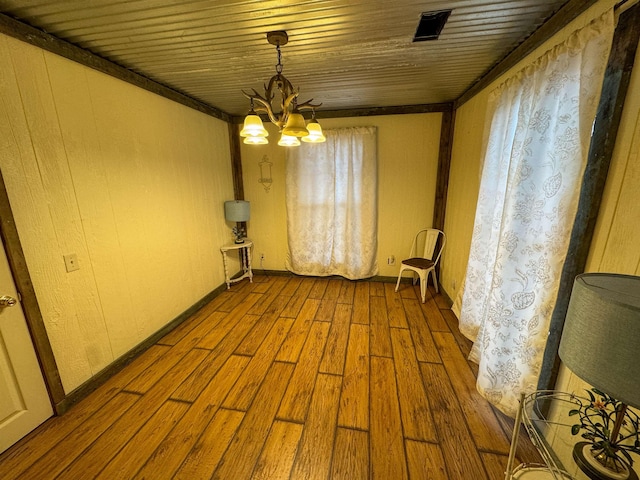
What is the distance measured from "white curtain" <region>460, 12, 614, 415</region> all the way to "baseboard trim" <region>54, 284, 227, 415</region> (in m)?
2.85

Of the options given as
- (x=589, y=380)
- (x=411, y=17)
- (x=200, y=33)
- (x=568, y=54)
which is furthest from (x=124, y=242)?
(x=568, y=54)

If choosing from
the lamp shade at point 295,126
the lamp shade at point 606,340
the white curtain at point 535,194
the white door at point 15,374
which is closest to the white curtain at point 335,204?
the white curtain at point 535,194

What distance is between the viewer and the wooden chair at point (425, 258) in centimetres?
319

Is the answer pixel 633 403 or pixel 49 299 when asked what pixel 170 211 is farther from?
pixel 633 403

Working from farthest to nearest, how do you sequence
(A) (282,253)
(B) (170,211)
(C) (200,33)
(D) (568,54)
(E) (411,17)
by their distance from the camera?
(A) (282,253), (B) (170,211), (C) (200,33), (E) (411,17), (D) (568,54)

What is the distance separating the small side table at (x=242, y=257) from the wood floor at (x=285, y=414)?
1048mm

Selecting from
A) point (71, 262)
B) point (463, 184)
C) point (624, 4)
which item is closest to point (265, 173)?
point (71, 262)

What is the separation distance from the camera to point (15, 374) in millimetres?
1511

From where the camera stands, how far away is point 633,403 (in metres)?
0.57

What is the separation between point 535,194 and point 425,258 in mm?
2222

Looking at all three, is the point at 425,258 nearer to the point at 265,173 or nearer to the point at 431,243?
the point at 431,243

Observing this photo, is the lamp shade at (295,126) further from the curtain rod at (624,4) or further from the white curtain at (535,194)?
the curtain rod at (624,4)

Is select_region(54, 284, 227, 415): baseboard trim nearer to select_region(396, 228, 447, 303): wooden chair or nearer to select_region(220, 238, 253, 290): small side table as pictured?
select_region(220, 238, 253, 290): small side table

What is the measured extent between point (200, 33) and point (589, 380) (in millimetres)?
2461
